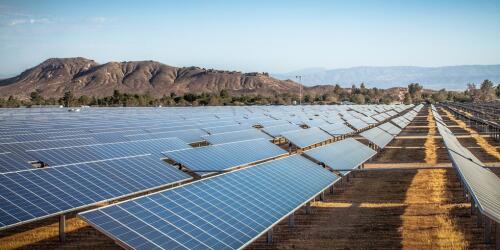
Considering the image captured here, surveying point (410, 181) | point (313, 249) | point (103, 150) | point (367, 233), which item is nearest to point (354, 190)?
point (410, 181)

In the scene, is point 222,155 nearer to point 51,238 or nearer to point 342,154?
point 342,154

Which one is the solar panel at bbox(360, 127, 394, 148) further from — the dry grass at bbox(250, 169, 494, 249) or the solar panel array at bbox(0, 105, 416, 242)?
the solar panel array at bbox(0, 105, 416, 242)

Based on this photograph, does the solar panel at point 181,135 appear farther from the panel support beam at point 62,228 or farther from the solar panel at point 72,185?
the panel support beam at point 62,228

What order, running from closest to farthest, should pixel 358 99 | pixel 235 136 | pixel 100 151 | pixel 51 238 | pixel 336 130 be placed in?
pixel 51 238
pixel 100 151
pixel 235 136
pixel 336 130
pixel 358 99

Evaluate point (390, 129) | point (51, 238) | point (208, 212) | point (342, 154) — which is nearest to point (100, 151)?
point (51, 238)

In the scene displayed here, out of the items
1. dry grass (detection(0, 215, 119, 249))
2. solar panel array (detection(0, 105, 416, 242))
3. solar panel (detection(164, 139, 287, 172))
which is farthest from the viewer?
solar panel (detection(164, 139, 287, 172))

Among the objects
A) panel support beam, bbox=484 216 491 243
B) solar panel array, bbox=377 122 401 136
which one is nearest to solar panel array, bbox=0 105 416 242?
panel support beam, bbox=484 216 491 243
